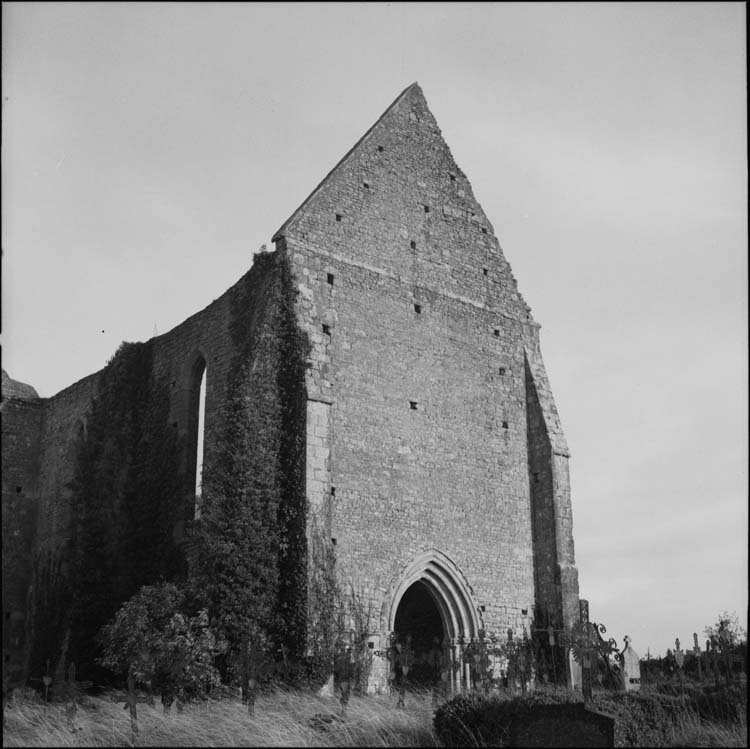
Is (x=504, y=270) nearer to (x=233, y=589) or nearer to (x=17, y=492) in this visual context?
(x=233, y=589)

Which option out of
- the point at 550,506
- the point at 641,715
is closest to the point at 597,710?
the point at 641,715

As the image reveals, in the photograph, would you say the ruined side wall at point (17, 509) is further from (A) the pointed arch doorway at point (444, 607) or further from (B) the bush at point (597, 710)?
(B) the bush at point (597, 710)

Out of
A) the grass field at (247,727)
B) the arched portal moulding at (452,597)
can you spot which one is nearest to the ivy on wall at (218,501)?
the arched portal moulding at (452,597)

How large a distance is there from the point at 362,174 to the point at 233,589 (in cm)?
882

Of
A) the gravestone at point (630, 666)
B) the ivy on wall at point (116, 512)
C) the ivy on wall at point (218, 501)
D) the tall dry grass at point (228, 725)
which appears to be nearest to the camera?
the tall dry grass at point (228, 725)

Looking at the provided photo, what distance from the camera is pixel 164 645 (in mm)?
15516

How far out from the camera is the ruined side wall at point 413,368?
1805 cm

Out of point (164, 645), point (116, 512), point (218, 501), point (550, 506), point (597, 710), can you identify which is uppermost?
point (550, 506)

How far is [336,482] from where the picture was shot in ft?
57.8

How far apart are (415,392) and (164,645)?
6.77 meters

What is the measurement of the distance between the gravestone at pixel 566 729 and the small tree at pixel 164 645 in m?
5.88

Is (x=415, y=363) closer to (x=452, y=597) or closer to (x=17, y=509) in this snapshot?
(x=452, y=597)

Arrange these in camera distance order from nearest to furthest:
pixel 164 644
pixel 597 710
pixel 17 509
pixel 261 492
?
pixel 597 710
pixel 164 644
pixel 261 492
pixel 17 509

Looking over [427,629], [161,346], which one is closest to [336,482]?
[427,629]
